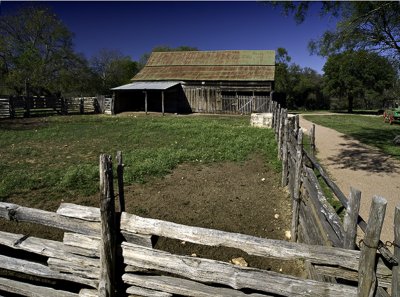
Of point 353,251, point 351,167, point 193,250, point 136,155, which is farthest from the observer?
point 136,155

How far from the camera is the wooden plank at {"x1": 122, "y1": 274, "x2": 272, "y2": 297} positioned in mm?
3020

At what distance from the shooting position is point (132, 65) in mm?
60406

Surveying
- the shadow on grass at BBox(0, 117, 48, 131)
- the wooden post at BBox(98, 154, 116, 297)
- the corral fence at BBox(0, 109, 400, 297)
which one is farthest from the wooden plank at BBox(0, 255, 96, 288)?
the shadow on grass at BBox(0, 117, 48, 131)

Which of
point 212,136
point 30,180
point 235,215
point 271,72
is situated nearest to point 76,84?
point 271,72

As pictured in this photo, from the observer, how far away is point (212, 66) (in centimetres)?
3284

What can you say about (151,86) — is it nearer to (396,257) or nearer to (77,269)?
(77,269)

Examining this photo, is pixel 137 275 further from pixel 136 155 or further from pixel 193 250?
pixel 136 155

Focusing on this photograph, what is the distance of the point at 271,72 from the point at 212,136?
17700 millimetres

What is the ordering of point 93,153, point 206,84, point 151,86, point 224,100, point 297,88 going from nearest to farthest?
1. point 93,153
2. point 151,86
3. point 224,100
4. point 206,84
5. point 297,88

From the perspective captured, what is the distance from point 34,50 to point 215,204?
40.7 metres

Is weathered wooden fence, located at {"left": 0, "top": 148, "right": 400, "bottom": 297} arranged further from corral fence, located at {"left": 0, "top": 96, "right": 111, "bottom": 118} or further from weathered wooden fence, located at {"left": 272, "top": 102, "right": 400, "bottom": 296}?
corral fence, located at {"left": 0, "top": 96, "right": 111, "bottom": 118}

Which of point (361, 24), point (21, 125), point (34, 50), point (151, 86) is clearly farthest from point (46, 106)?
point (361, 24)

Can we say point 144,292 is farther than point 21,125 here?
No

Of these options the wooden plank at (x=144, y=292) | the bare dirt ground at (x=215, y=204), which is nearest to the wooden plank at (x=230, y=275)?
the wooden plank at (x=144, y=292)
